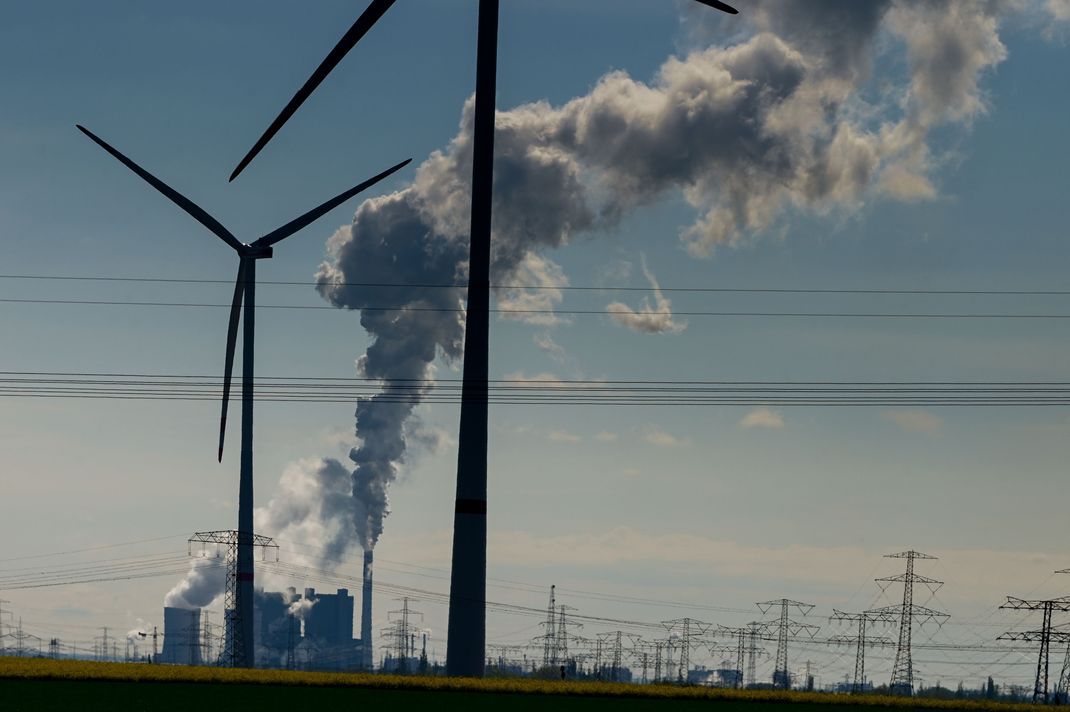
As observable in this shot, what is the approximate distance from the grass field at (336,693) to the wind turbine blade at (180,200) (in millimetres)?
47879

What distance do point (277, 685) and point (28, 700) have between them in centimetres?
1703

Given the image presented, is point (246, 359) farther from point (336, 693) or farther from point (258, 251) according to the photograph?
point (336, 693)

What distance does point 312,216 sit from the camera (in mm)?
133875

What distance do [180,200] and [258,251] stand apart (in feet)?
45.1

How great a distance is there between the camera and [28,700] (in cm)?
5438

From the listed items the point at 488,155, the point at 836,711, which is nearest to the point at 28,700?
the point at 836,711

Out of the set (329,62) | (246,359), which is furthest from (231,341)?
(329,62)

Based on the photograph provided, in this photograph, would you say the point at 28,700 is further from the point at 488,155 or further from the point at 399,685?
the point at 488,155

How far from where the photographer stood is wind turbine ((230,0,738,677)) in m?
76.9

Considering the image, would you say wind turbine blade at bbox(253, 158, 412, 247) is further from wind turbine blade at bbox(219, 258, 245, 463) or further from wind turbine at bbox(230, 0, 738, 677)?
wind turbine at bbox(230, 0, 738, 677)

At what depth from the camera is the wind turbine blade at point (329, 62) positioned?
82.0m

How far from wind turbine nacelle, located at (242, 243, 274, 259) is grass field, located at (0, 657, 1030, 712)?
2475 inches

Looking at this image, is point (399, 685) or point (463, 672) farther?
point (463, 672)

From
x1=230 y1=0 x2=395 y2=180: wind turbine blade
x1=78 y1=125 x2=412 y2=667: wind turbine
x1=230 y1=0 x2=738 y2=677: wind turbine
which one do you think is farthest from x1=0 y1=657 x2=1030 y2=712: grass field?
x1=78 y1=125 x2=412 y2=667: wind turbine
